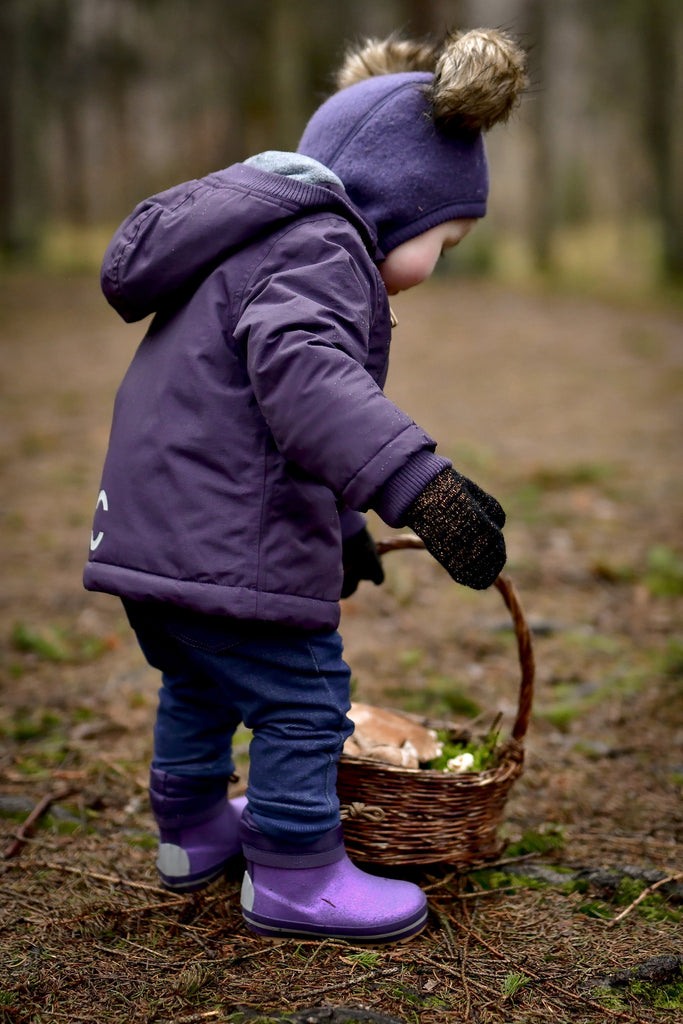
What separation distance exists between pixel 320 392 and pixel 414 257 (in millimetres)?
613

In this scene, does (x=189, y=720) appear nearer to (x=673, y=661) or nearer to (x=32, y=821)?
(x=32, y=821)

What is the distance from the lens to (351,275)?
6.14 feet

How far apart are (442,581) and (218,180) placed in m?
2.88

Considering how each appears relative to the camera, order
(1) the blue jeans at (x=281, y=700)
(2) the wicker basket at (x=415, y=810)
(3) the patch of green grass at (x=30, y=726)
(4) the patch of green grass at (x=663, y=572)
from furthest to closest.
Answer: (4) the patch of green grass at (x=663, y=572) < (3) the patch of green grass at (x=30, y=726) < (2) the wicker basket at (x=415, y=810) < (1) the blue jeans at (x=281, y=700)

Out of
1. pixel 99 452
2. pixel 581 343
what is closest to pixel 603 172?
pixel 581 343

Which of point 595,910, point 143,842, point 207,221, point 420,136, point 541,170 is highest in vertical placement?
point 420,136

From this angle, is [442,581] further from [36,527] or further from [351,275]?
[351,275]

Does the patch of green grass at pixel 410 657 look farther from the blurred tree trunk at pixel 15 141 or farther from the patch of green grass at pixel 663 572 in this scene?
the blurred tree trunk at pixel 15 141

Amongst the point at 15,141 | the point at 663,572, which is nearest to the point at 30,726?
the point at 663,572

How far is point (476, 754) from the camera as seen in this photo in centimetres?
240

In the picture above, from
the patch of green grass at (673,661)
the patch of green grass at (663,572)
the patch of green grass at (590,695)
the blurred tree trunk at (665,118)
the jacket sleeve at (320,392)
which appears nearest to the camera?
the jacket sleeve at (320,392)

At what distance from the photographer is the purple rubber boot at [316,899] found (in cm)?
200

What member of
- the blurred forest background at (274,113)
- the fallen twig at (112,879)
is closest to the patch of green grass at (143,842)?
the fallen twig at (112,879)

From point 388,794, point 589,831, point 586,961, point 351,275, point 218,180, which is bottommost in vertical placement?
point 589,831
